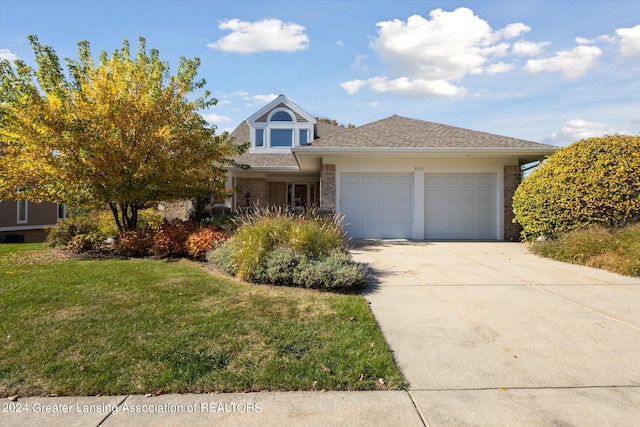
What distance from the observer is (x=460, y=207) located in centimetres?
1282

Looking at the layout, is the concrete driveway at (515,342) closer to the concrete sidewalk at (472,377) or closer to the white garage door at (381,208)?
the concrete sidewalk at (472,377)

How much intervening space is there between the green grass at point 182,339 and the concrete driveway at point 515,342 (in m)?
0.38

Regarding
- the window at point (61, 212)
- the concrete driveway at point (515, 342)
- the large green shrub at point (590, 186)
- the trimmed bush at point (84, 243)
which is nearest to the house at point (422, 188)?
the large green shrub at point (590, 186)

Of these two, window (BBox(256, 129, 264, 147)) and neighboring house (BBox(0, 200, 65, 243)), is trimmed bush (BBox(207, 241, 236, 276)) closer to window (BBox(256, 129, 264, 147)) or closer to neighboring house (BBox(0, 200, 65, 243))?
window (BBox(256, 129, 264, 147))

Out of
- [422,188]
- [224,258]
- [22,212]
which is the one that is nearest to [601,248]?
[422,188]

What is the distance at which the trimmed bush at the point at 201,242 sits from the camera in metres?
7.93

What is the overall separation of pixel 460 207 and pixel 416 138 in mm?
2885

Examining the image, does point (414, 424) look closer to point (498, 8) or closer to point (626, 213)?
point (626, 213)

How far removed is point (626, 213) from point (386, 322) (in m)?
7.93

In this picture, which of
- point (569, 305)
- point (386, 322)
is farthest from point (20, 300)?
point (569, 305)

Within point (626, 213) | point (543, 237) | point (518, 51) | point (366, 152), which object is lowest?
point (543, 237)

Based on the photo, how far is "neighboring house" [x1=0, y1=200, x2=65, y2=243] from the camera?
62.4ft

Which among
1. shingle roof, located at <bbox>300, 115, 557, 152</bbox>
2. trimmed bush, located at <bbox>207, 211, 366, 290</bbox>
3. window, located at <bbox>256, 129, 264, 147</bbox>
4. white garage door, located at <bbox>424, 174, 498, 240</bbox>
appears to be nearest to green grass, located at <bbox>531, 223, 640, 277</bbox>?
white garage door, located at <bbox>424, 174, 498, 240</bbox>

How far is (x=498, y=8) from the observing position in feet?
29.6
